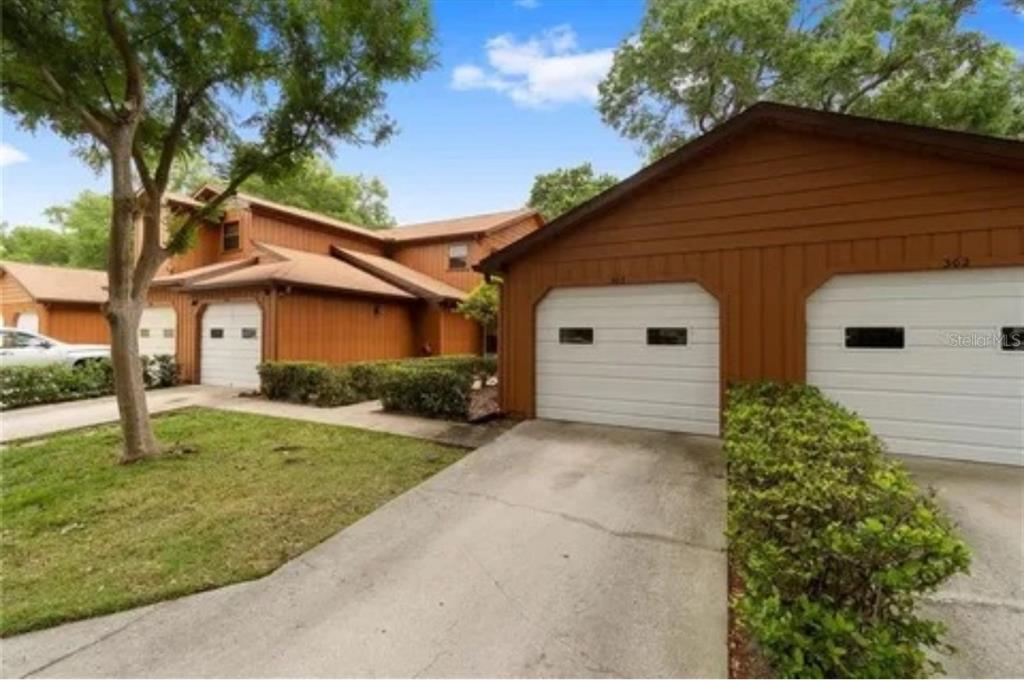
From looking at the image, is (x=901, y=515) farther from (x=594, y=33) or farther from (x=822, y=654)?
(x=594, y=33)

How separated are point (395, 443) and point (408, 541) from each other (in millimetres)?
Answer: 3212

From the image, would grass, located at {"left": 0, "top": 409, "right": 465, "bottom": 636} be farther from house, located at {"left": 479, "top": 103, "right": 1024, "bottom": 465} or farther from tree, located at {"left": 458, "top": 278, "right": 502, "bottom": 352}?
tree, located at {"left": 458, "top": 278, "right": 502, "bottom": 352}

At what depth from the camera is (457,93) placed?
11172 millimetres

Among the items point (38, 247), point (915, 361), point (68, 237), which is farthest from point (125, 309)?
point (38, 247)

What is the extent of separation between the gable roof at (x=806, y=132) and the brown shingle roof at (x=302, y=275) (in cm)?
634

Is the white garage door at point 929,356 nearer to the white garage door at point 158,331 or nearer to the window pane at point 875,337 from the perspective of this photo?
the window pane at point 875,337

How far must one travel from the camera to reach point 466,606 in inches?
124

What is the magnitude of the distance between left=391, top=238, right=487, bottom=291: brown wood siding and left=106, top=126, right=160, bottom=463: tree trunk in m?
12.4

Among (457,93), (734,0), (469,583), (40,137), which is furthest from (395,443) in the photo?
(734,0)

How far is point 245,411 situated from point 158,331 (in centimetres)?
808

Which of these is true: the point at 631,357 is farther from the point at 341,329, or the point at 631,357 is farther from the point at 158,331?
the point at 158,331

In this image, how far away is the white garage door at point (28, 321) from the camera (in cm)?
1917

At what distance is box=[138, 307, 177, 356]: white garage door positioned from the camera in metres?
14.9

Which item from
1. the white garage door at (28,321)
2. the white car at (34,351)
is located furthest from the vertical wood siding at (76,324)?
the white car at (34,351)
